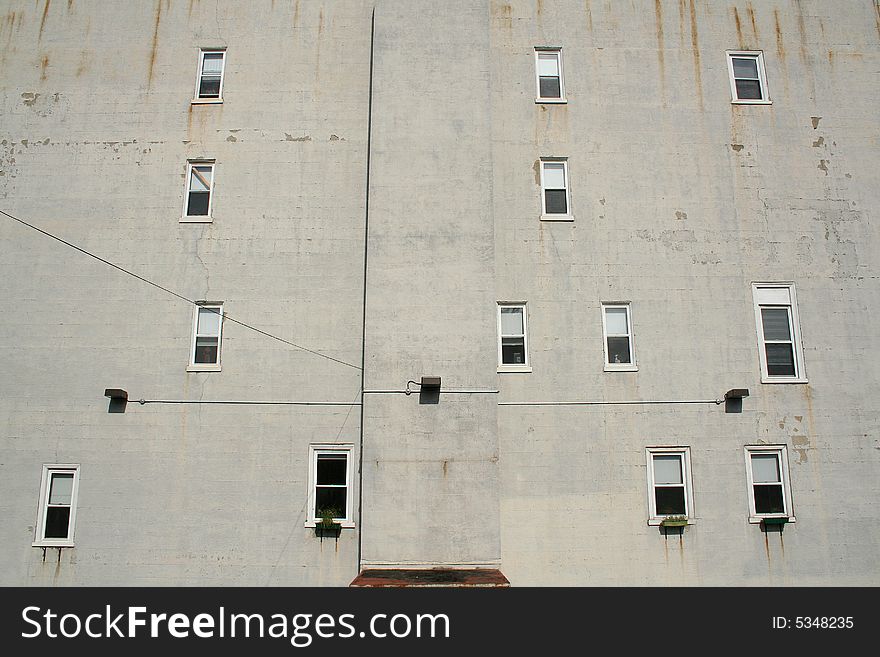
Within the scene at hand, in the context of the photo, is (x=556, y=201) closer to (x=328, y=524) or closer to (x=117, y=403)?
(x=328, y=524)

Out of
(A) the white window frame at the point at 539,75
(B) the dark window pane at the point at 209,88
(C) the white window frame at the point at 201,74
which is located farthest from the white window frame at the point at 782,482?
(B) the dark window pane at the point at 209,88

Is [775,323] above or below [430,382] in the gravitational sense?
above

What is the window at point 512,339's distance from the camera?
Answer: 50.6ft

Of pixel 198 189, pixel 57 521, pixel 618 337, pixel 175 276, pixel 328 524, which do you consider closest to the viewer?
pixel 328 524

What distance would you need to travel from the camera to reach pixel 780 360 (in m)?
15.6

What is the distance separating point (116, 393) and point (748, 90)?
13845 mm

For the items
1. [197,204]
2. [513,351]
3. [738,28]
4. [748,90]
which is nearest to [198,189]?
[197,204]

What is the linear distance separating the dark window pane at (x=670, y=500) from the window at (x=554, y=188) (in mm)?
5487

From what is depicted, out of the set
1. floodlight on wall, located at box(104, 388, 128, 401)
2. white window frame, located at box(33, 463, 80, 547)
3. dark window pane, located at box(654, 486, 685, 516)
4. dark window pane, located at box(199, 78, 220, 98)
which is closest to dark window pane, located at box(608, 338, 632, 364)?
dark window pane, located at box(654, 486, 685, 516)

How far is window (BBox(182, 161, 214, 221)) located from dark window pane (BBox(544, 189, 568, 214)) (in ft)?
21.8

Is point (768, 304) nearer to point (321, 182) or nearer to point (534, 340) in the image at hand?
point (534, 340)

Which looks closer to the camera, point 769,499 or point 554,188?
point 769,499

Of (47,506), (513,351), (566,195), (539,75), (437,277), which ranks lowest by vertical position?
(47,506)

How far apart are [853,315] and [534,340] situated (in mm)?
6130
